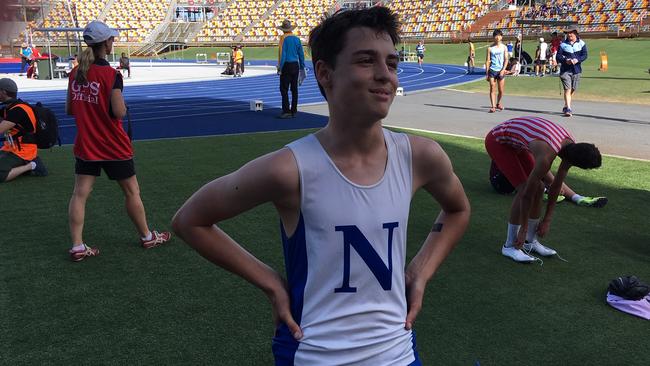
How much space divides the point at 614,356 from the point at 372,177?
2.60 metres

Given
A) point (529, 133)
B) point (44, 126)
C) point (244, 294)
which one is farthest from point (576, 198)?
point (44, 126)

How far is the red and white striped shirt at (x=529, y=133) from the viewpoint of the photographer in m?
4.76

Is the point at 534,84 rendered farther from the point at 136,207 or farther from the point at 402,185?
the point at 402,185

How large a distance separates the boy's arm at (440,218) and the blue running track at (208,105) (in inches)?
403

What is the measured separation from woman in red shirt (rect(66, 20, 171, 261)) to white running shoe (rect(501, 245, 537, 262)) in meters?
3.27

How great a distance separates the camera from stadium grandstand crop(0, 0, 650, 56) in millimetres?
42375

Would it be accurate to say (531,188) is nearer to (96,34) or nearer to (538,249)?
(538,249)

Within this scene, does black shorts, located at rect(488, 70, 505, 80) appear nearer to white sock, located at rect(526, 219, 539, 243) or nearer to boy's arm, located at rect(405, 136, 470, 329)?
white sock, located at rect(526, 219, 539, 243)

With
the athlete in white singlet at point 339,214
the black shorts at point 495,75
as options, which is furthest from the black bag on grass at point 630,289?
the black shorts at point 495,75

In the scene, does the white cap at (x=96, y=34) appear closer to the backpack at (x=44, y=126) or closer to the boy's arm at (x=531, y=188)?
the backpack at (x=44, y=126)

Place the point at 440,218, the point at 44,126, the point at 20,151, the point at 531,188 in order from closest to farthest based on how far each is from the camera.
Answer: the point at 440,218 < the point at 531,188 < the point at 44,126 < the point at 20,151

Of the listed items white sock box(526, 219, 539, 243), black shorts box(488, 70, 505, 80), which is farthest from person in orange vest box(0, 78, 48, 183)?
black shorts box(488, 70, 505, 80)

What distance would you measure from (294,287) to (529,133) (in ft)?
12.2

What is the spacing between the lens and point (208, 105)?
56.4ft
